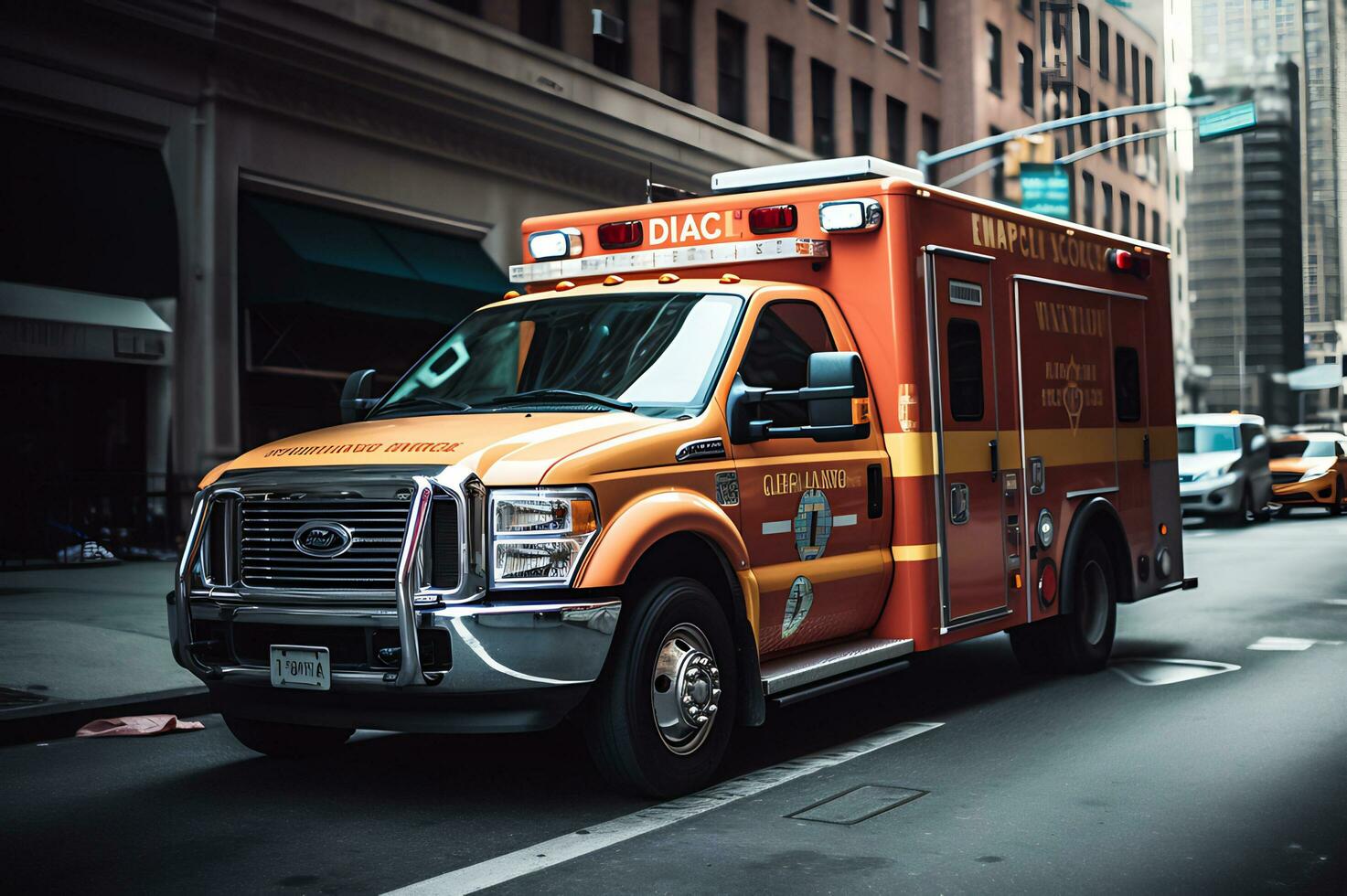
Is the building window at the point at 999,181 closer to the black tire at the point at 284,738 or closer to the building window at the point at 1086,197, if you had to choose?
the building window at the point at 1086,197

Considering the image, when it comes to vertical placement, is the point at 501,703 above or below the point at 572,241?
below

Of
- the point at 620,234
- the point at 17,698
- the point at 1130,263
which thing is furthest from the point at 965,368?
the point at 17,698

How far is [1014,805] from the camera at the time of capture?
20.7 ft

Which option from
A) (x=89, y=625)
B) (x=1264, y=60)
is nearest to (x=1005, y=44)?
(x=89, y=625)

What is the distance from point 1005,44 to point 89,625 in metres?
38.0

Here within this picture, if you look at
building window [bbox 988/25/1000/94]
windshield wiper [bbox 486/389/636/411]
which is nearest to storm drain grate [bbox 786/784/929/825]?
windshield wiper [bbox 486/389/636/411]

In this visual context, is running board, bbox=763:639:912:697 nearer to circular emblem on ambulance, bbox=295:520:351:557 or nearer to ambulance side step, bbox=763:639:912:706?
ambulance side step, bbox=763:639:912:706

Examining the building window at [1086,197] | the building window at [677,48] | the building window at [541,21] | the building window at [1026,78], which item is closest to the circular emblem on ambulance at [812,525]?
the building window at [541,21]

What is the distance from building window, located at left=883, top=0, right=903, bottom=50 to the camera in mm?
37812

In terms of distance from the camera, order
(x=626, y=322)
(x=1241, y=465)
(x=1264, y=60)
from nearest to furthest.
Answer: (x=626, y=322)
(x=1241, y=465)
(x=1264, y=60)

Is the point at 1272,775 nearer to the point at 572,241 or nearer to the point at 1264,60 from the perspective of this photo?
the point at 572,241

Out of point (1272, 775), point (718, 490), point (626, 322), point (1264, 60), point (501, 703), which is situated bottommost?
point (1272, 775)

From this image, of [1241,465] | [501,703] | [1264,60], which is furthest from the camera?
[1264,60]

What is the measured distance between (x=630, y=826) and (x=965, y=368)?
3564mm
